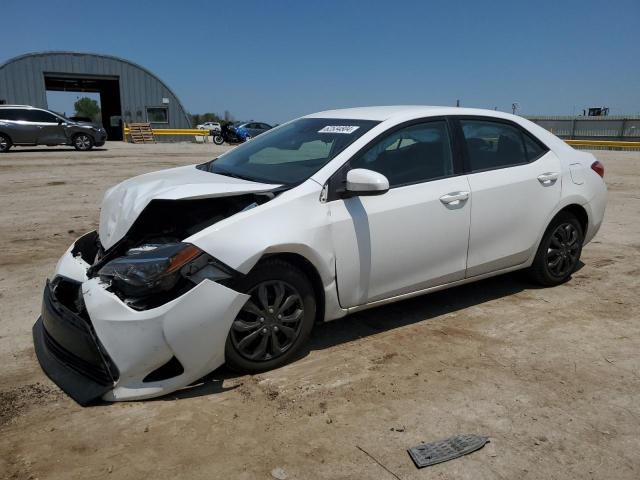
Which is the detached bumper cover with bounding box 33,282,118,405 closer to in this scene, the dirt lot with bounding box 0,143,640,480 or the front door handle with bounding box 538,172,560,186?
the dirt lot with bounding box 0,143,640,480

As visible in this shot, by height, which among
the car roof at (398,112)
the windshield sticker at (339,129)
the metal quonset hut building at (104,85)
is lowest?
the windshield sticker at (339,129)

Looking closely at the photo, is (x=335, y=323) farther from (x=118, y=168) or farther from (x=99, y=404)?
(x=118, y=168)

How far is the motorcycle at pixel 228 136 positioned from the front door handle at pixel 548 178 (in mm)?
29908

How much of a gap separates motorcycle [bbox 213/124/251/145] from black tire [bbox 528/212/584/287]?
29805 millimetres

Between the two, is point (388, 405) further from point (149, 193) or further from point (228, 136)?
point (228, 136)

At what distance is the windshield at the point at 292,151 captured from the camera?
3.72m

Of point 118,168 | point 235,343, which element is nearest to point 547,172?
point 235,343

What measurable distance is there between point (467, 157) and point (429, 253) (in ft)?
2.88

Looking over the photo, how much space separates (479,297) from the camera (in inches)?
190

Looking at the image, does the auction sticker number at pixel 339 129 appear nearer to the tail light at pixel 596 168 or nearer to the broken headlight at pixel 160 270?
the broken headlight at pixel 160 270

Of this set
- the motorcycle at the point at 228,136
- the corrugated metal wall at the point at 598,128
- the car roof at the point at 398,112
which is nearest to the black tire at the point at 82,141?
the motorcycle at the point at 228,136

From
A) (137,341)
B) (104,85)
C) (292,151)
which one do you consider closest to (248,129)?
(104,85)

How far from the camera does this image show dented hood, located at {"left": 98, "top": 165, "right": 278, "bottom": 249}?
3.28 m

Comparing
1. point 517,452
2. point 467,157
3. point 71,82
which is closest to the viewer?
point 517,452
